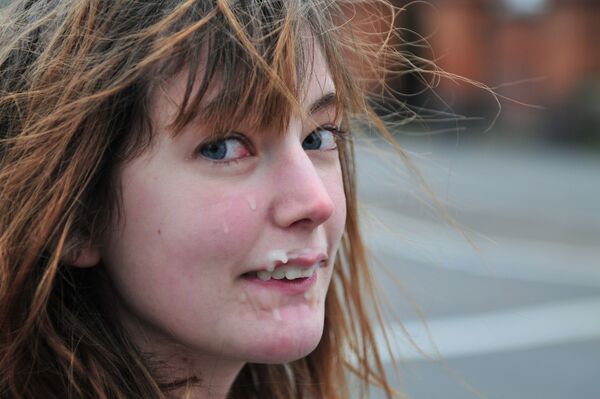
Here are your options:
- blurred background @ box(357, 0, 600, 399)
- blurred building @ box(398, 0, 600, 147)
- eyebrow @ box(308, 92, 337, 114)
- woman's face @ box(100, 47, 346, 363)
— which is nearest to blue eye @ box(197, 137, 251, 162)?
woman's face @ box(100, 47, 346, 363)

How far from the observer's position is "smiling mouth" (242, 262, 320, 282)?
197 cm

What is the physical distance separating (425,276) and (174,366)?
967cm

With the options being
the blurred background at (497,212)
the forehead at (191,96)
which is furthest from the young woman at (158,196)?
the blurred background at (497,212)

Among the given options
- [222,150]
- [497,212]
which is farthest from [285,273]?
[497,212]

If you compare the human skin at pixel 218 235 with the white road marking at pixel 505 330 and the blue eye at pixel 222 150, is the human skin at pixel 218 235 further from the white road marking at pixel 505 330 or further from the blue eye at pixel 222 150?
the white road marking at pixel 505 330

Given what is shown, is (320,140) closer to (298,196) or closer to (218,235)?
(298,196)

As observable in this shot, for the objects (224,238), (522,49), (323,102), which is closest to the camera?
(224,238)

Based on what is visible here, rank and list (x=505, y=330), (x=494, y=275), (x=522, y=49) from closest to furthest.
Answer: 1. (x=505, y=330)
2. (x=494, y=275)
3. (x=522, y=49)

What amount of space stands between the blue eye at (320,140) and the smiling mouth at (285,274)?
0.27m

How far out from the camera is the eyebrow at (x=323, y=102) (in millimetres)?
2107

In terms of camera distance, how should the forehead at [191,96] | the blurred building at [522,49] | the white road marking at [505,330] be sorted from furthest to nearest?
the blurred building at [522,49] < the white road marking at [505,330] < the forehead at [191,96]

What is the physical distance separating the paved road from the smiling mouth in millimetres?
732

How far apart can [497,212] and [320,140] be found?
1371 centimetres

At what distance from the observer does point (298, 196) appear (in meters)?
1.96
